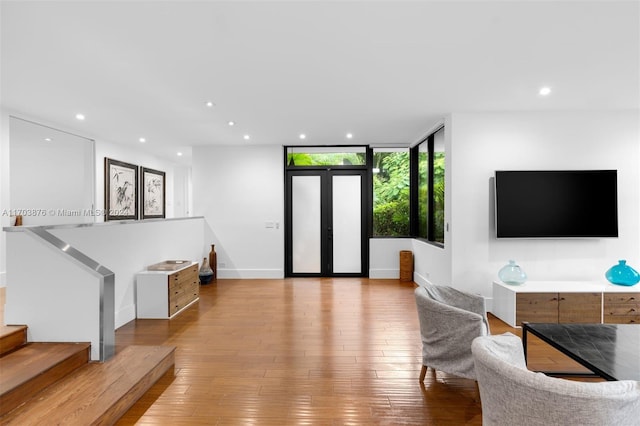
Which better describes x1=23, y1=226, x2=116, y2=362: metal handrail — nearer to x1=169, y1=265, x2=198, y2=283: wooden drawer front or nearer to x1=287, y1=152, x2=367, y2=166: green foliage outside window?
x1=169, y1=265, x2=198, y2=283: wooden drawer front

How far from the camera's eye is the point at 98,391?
2322mm

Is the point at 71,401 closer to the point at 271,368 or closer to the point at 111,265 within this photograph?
the point at 271,368

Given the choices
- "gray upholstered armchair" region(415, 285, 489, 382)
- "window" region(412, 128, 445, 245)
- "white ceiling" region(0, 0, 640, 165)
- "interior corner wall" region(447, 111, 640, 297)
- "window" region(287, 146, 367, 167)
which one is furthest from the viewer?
"window" region(287, 146, 367, 167)

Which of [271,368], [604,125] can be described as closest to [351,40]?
[271,368]

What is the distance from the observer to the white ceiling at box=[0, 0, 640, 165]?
2303 millimetres

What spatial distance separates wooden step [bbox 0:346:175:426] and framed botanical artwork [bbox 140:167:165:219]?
17.9ft

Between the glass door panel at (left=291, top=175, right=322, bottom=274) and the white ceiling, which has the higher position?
the white ceiling

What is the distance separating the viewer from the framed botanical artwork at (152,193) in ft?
25.3

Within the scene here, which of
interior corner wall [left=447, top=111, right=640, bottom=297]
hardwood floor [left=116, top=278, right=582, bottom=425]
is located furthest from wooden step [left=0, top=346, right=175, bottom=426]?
interior corner wall [left=447, top=111, right=640, bottom=297]

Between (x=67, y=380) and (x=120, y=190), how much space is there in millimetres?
5115

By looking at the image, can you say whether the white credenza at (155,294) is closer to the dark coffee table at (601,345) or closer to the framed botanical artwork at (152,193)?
the framed botanical artwork at (152,193)

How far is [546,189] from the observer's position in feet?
14.5

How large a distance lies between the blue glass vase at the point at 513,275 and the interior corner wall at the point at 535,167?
318 millimetres

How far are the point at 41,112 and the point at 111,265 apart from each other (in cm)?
243
